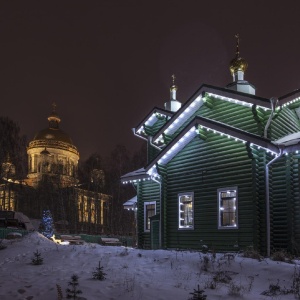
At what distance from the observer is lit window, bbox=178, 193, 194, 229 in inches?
885

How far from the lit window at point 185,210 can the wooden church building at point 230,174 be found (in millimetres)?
48

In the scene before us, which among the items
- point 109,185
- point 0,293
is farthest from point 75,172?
point 0,293

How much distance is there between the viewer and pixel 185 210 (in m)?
22.8

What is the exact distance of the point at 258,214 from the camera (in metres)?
19.2

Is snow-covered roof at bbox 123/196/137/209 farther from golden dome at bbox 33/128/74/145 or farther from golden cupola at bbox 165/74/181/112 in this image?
golden dome at bbox 33/128/74/145

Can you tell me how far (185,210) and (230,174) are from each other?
3432 millimetres

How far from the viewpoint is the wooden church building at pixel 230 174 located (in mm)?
18938

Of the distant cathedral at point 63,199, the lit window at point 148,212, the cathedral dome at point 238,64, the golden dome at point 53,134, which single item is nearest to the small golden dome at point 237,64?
the cathedral dome at point 238,64

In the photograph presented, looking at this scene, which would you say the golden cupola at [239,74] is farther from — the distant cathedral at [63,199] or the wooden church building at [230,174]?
the distant cathedral at [63,199]

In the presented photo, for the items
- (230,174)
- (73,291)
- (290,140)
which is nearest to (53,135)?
(230,174)

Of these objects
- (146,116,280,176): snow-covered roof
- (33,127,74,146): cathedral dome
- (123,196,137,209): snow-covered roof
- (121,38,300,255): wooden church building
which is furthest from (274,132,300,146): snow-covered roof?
(33,127,74,146): cathedral dome

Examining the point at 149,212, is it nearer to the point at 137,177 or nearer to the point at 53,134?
the point at 137,177

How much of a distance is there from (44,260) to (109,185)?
41.9m

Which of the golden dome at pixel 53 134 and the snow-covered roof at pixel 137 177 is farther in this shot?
the golden dome at pixel 53 134
